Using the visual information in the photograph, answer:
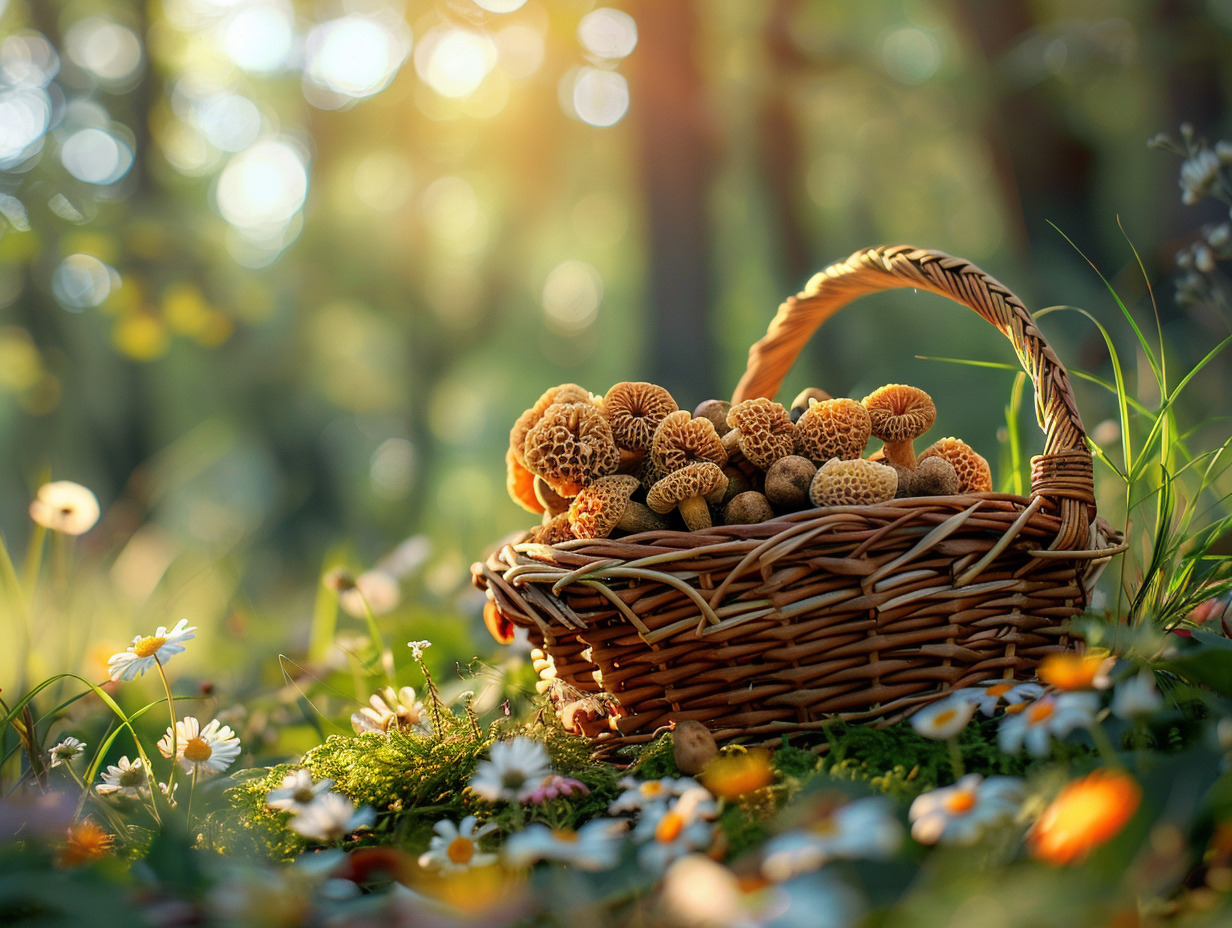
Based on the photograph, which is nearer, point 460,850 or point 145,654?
point 460,850

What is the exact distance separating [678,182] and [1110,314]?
6.66ft

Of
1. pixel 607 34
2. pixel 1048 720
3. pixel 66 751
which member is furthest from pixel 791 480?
pixel 607 34

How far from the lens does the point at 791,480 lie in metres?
0.90

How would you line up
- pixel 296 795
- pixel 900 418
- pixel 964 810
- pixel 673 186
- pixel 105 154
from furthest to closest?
pixel 105 154 → pixel 673 186 → pixel 900 418 → pixel 296 795 → pixel 964 810

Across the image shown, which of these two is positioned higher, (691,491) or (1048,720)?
(691,491)

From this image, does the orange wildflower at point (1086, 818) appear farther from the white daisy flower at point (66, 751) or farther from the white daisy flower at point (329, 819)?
the white daisy flower at point (66, 751)

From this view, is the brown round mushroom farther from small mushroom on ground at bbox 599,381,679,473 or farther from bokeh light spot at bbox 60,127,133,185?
bokeh light spot at bbox 60,127,133,185

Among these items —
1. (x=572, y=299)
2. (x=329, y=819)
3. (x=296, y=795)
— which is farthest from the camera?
(x=572, y=299)

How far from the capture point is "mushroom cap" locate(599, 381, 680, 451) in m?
1.02

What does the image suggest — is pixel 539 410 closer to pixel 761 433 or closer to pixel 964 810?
pixel 761 433

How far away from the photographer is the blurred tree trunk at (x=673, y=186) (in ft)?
11.9

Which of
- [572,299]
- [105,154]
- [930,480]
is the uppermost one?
[105,154]

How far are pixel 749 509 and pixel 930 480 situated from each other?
0.23 m

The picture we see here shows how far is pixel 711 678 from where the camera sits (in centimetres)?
83
